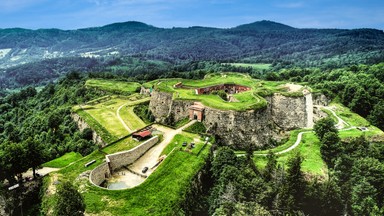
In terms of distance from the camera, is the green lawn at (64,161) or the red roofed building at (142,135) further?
the red roofed building at (142,135)

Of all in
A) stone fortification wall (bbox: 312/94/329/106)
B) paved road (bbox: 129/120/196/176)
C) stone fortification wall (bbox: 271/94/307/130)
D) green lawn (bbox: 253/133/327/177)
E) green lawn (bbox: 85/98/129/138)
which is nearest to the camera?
paved road (bbox: 129/120/196/176)

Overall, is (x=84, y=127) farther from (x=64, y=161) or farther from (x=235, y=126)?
(x=235, y=126)

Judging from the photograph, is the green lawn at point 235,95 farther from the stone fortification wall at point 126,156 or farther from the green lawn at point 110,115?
the stone fortification wall at point 126,156

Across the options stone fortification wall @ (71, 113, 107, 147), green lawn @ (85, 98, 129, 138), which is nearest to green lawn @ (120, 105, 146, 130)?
green lawn @ (85, 98, 129, 138)

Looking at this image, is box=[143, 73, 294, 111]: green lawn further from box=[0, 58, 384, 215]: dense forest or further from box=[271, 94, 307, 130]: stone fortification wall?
box=[0, 58, 384, 215]: dense forest

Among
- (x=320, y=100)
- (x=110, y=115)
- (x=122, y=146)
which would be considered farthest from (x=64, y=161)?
(x=320, y=100)

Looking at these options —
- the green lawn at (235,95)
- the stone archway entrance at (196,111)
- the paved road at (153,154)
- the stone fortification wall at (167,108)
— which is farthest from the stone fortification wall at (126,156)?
the green lawn at (235,95)

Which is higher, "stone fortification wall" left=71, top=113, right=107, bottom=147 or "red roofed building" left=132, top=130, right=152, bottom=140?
"red roofed building" left=132, top=130, right=152, bottom=140
